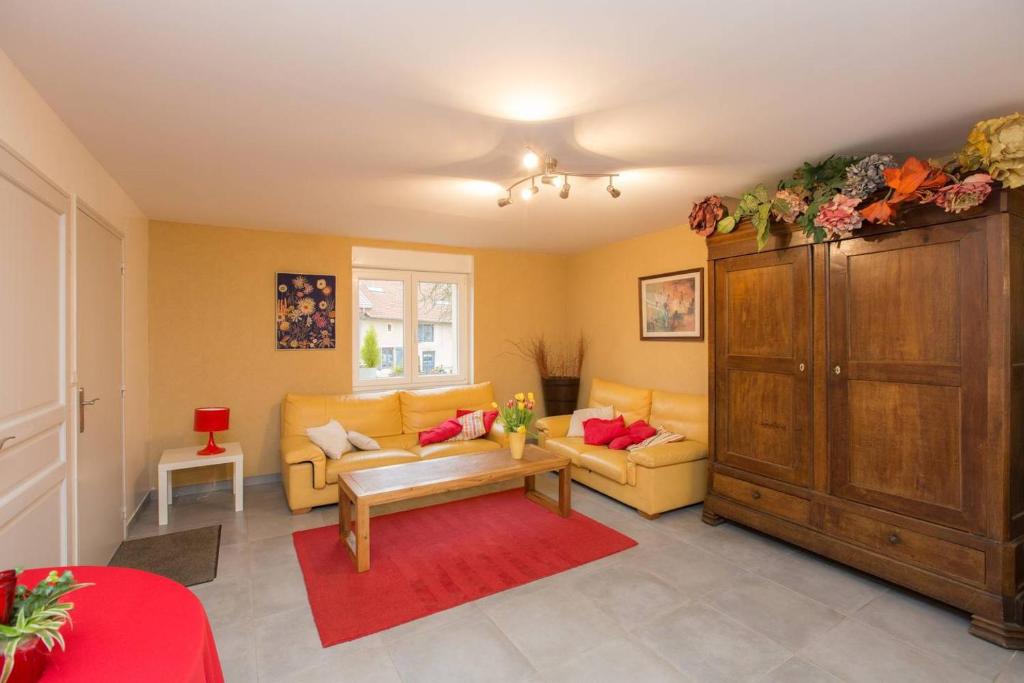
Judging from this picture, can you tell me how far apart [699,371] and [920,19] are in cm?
311

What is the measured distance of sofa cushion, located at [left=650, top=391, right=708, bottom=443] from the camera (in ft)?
13.0

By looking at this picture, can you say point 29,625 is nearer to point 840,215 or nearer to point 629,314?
point 840,215

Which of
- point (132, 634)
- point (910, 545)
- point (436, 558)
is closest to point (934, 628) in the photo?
point (910, 545)

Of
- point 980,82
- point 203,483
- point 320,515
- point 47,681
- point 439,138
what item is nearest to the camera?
point 47,681

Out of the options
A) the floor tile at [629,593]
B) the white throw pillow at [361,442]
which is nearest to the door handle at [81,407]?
the white throw pillow at [361,442]

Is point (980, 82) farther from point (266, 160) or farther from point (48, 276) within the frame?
point (48, 276)

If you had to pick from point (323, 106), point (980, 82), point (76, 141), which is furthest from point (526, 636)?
point (76, 141)

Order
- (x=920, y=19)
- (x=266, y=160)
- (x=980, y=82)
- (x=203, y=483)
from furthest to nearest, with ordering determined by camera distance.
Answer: (x=203, y=483), (x=266, y=160), (x=980, y=82), (x=920, y=19)

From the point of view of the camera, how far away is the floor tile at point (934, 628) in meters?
2.02

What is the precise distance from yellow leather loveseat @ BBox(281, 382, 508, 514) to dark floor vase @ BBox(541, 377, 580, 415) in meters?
0.77

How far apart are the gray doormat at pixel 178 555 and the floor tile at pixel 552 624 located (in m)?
1.75

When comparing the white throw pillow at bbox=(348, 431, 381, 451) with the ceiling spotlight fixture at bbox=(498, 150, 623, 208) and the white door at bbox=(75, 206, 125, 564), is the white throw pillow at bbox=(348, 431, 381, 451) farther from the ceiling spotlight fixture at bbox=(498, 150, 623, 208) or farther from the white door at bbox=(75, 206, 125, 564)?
the ceiling spotlight fixture at bbox=(498, 150, 623, 208)

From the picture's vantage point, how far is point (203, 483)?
4188 mm

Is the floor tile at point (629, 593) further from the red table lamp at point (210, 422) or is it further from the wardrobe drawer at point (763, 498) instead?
the red table lamp at point (210, 422)
